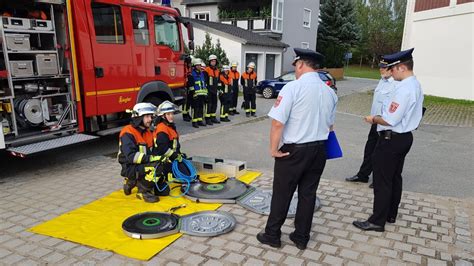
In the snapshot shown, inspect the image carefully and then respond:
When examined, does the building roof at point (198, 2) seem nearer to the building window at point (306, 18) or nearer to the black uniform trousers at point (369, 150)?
the building window at point (306, 18)

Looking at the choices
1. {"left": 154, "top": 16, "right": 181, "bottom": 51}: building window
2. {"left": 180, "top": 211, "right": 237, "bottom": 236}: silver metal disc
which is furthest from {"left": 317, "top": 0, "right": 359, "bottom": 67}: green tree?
{"left": 180, "top": 211, "right": 237, "bottom": 236}: silver metal disc

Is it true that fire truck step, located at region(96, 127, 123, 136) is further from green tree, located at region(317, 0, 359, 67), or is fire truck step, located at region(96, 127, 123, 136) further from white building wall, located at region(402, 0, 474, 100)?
green tree, located at region(317, 0, 359, 67)

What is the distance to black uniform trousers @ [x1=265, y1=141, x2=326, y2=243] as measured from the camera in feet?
11.2

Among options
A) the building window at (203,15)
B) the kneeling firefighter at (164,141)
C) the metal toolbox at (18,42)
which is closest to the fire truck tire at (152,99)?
the metal toolbox at (18,42)

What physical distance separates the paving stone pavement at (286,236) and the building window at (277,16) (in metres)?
22.6

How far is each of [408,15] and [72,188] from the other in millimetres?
22327

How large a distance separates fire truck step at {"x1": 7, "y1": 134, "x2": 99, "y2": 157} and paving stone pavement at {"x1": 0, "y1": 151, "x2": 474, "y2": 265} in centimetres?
51

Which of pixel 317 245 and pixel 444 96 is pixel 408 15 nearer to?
pixel 444 96

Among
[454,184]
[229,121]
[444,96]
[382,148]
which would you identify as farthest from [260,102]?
[382,148]

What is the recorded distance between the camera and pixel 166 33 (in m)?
8.27

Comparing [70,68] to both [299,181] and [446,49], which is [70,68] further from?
[446,49]

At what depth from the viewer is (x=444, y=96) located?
1866cm

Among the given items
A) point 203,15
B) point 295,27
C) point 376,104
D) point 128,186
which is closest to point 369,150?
point 376,104

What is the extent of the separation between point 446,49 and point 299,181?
1847 centimetres
